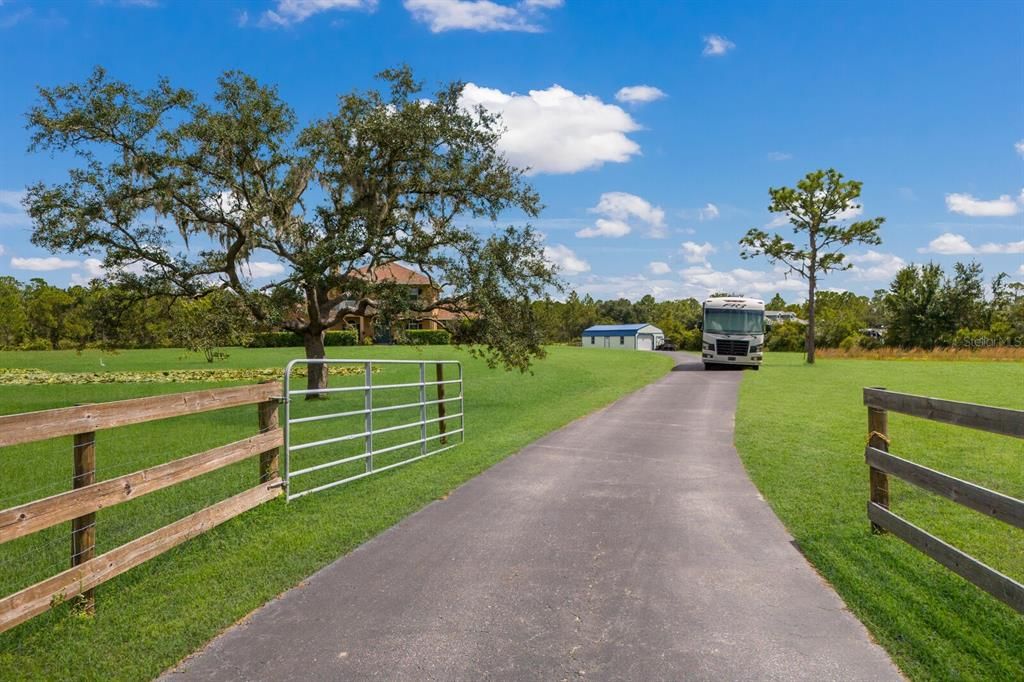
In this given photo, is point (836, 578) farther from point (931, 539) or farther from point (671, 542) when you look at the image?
point (671, 542)

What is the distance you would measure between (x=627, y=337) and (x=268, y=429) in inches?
3799

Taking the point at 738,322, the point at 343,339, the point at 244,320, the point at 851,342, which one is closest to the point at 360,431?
the point at 244,320

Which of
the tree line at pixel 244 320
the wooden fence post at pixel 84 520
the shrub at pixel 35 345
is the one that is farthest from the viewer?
the shrub at pixel 35 345

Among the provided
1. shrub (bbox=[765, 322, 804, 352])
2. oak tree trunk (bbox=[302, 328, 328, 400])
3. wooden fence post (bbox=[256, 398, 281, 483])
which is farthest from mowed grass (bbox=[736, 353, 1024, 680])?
shrub (bbox=[765, 322, 804, 352])

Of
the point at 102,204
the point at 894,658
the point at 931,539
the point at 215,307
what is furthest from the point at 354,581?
the point at 102,204

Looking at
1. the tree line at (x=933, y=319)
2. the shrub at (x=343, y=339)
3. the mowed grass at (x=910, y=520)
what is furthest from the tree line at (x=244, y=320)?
the shrub at (x=343, y=339)

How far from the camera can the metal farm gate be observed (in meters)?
8.42

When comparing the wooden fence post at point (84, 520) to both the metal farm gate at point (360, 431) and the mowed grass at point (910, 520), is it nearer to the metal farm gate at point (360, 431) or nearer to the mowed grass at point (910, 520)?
the metal farm gate at point (360, 431)

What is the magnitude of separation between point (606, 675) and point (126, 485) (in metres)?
3.55

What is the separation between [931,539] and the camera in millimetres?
5422

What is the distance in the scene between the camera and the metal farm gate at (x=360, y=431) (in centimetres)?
842

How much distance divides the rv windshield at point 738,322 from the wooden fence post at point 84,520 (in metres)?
34.1

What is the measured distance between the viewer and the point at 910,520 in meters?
7.25

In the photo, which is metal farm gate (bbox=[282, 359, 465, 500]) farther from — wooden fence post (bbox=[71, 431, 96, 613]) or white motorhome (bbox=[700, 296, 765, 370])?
white motorhome (bbox=[700, 296, 765, 370])
